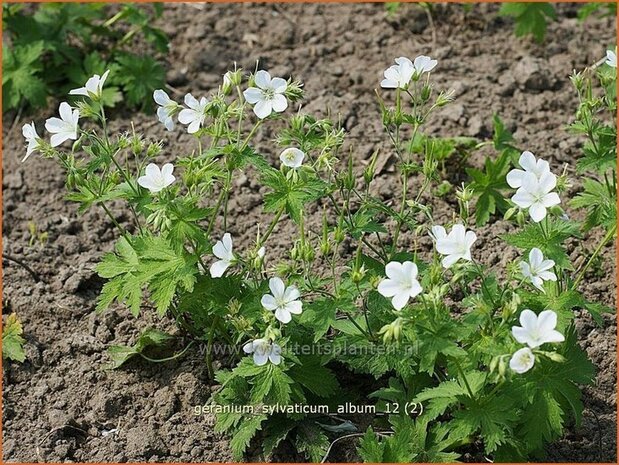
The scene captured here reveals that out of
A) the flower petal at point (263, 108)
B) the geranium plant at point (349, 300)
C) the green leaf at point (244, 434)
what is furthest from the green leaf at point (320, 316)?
the flower petal at point (263, 108)

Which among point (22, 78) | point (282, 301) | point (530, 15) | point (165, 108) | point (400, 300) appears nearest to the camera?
point (400, 300)

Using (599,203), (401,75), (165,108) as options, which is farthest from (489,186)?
(165,108)

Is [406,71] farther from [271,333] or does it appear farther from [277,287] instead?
[271,333]

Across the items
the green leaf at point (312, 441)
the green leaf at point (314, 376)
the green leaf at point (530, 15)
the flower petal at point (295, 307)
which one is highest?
the flower petal at point (295, 307)

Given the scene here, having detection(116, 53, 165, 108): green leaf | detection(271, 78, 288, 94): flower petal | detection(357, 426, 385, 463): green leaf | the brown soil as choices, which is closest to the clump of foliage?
detection(116, 53, 165, 108): green leaf

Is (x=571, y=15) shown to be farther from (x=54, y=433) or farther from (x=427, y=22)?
(x=54, y=433)

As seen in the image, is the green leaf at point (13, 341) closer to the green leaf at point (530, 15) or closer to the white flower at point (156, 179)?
the white flower at point (156, 179)
